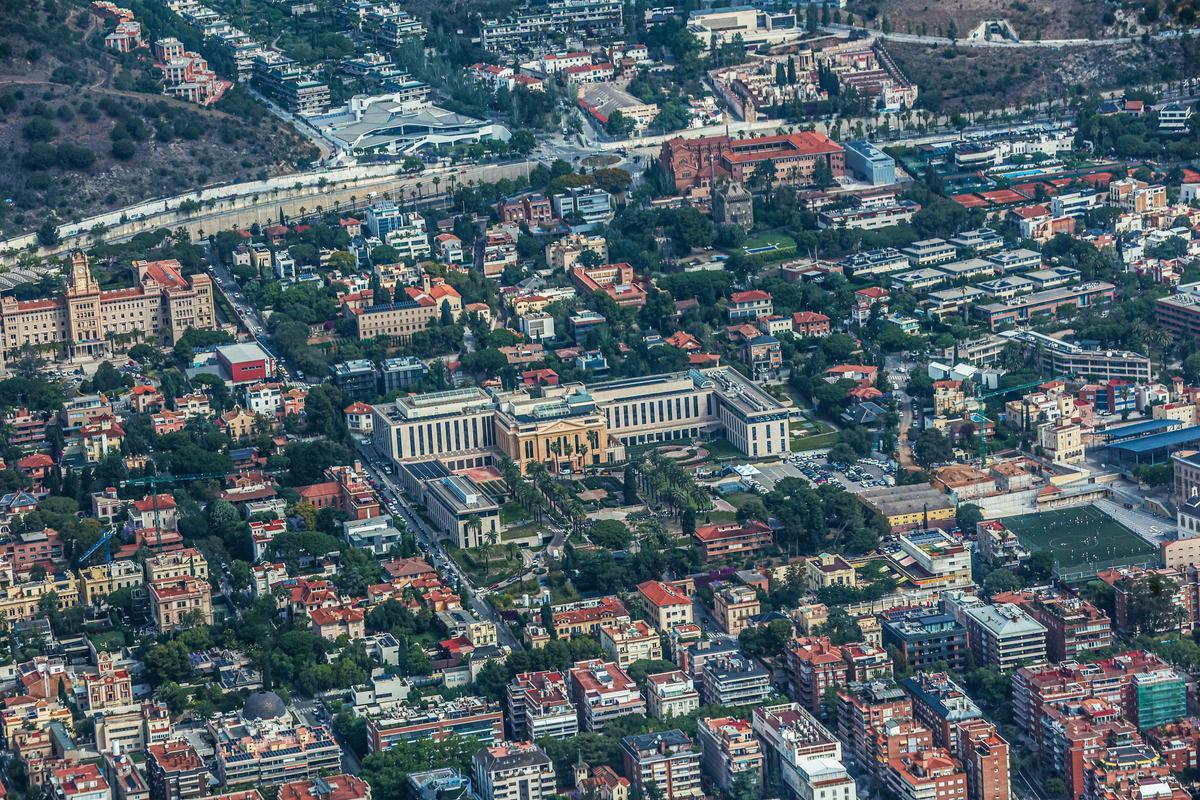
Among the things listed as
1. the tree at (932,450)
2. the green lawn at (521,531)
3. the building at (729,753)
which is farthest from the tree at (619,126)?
the building at (729,753)

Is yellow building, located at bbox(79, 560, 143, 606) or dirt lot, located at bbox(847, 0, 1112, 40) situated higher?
dirt lot, located at bbox(847, 0, 1112, 40)

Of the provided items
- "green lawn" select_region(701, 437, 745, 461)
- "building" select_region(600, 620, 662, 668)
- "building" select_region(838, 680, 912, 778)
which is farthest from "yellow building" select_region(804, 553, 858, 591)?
"green lawn" select_region(701, 437, 745, 461)

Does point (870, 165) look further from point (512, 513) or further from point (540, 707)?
point (540, 707)

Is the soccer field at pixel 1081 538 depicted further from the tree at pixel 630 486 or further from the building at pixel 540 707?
Result: the building at pixel 540 707

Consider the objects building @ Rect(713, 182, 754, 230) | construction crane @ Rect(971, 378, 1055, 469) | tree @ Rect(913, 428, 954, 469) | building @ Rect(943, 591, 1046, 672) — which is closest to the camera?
building @ Rect(943, 591, 1046, 672)

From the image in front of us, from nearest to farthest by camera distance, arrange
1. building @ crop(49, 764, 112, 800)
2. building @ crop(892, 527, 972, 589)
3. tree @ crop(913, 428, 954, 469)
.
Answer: building @ crop(49, 764, 112, 800) → building @ crop(892, 527, 972, 589) → tree @ crop(913, 428, 954, 469)

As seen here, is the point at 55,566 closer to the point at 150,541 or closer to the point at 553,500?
the point at 150,541

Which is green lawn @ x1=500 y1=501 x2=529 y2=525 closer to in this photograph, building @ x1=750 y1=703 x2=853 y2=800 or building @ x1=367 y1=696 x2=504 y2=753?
building @ x1=367 y1=696 x2=504 y2=753
